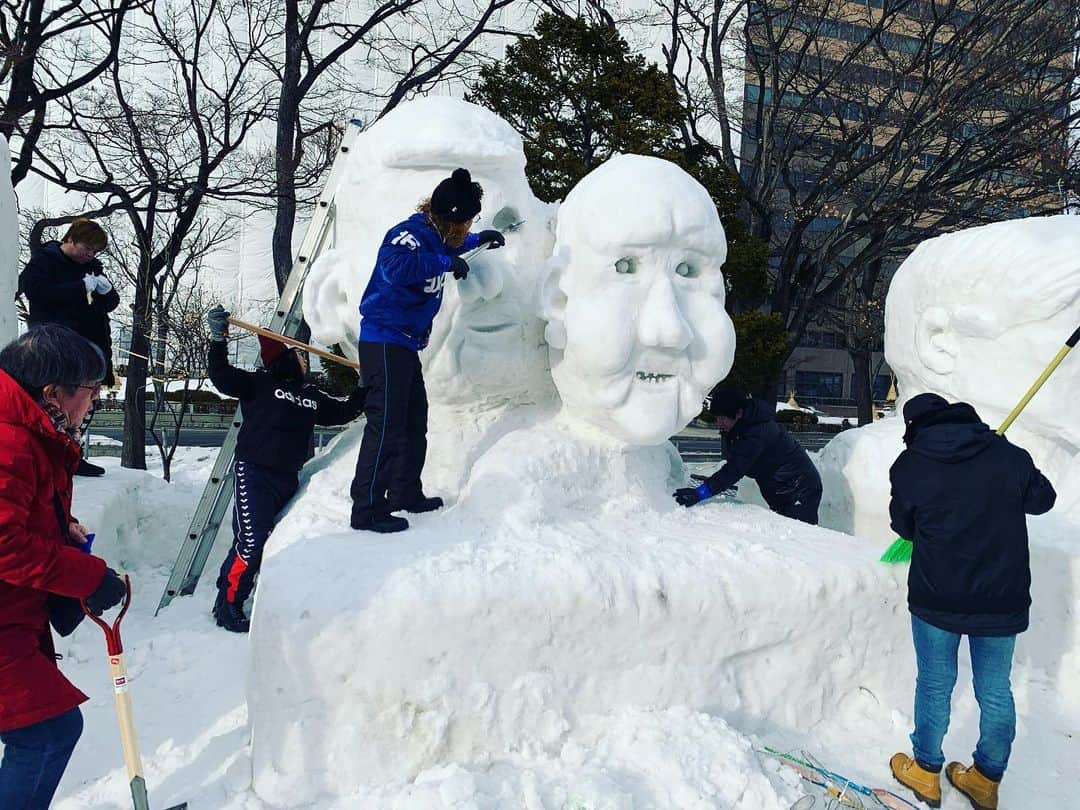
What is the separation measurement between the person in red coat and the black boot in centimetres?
173

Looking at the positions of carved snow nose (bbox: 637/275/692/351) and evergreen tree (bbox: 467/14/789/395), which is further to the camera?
evergreen tree (bbox: 467/14/789/395)

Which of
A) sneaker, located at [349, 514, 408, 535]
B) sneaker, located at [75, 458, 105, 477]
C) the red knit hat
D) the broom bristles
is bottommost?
sneaker, located at [75, 458, 105, 477]

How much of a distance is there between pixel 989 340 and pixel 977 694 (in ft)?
7.54

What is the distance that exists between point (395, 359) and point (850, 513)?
3.18 m

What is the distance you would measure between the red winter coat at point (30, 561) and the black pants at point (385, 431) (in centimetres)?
125

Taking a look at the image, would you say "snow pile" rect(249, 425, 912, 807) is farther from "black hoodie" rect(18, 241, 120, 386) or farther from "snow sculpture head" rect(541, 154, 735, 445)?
"black hoodie" rect(18, 241, 120, 386)

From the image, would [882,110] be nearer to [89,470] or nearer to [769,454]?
[769,454]

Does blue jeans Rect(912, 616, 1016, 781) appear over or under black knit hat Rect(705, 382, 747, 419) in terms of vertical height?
under

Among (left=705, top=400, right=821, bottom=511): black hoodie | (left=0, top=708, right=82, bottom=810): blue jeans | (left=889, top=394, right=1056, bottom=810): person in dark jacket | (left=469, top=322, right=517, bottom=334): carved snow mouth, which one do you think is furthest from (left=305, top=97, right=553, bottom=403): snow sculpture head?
(left=0, top=708, right=82, bottom=810): blue jeans

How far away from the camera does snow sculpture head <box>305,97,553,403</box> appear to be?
12.4ft

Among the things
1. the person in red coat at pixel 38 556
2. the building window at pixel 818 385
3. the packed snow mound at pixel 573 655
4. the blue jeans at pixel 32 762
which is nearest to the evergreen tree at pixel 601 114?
the packed snow mound at pixel 573 655

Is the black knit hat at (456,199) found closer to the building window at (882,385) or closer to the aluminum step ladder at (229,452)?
the aluminum step ladder at (229,452)

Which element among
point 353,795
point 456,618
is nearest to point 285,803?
point 353,795

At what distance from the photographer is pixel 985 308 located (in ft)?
14.3
